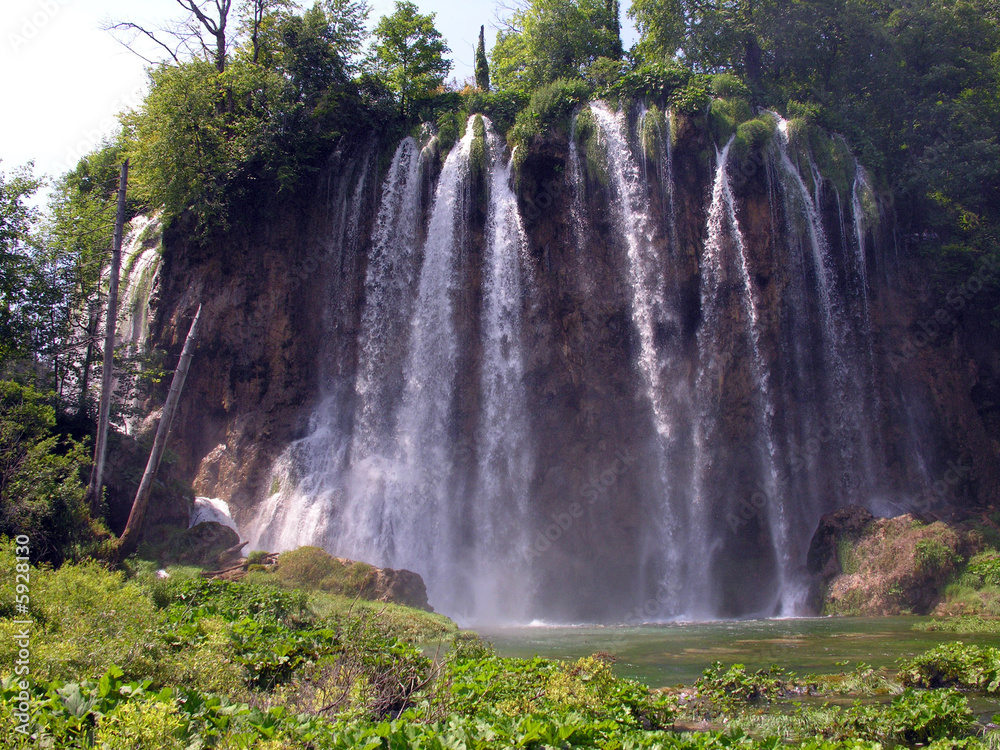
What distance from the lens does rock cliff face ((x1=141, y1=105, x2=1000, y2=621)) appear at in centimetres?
2228

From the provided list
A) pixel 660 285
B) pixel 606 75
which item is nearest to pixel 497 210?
pixel 660 285

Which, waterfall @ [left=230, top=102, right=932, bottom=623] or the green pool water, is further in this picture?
waterfall @ [left=230, top=102, right=932, bottom=623]

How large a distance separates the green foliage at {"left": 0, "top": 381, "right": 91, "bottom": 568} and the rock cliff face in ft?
25.4

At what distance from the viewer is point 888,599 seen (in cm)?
1775

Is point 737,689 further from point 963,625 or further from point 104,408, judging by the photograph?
point 104,408

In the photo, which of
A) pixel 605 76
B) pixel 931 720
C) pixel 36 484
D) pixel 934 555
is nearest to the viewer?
pixel 931 720

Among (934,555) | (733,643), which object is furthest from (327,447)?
(934,555)

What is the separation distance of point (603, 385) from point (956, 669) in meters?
17.0

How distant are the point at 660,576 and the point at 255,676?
704 inches

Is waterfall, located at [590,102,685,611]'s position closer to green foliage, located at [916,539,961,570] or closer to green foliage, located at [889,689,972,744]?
green foliage, located at [916,539,961,570]

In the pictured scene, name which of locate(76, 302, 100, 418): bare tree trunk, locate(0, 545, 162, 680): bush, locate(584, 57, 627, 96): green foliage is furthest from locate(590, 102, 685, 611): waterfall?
locate(0, 545, 162, 680): bush

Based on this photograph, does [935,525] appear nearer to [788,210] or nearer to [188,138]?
[788,210]

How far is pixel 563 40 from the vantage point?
34.2 metres

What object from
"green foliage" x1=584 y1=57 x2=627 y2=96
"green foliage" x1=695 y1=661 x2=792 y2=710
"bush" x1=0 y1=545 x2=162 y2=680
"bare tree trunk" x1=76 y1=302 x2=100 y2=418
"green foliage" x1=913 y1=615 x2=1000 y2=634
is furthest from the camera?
"green foliage" x1=584 y1=57 x2=627 y2=96
